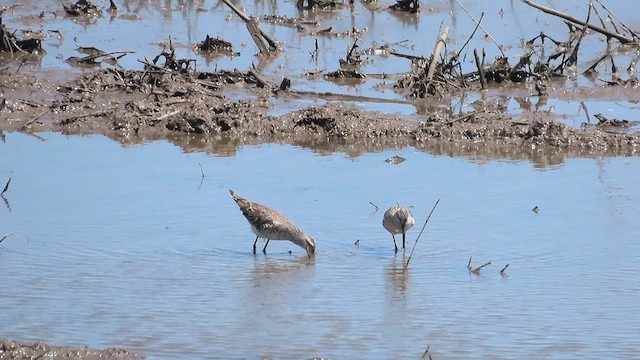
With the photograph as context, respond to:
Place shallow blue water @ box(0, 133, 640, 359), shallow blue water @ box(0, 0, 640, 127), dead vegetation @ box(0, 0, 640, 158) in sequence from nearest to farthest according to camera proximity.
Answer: shallow blue water @ box(0, 133, 640, 359)
dead vegetation @ box(0, 0, 640, 158)
shallow blue water @ box(0, 0, 640, 127)

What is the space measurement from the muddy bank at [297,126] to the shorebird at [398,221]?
268 cm

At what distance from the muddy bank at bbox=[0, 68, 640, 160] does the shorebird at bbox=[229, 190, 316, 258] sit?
2659mm

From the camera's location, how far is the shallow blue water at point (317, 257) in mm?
7551

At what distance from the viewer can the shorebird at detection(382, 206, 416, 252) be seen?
925 centimetres

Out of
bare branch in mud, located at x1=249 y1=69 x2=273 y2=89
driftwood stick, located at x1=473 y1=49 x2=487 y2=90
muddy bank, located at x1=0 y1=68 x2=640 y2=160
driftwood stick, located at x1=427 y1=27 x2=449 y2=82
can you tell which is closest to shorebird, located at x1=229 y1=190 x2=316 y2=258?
muddy bank, located at x1=0 y1=68 x2=640 y2=160

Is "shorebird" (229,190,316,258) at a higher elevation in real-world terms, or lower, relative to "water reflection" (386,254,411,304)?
higher

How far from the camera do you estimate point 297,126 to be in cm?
1251

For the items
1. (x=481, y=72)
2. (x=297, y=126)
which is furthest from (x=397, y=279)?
(x=481, y=72)

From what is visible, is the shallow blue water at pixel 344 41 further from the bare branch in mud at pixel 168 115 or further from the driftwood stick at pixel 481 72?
the bare branch in mud at pixel 168 115

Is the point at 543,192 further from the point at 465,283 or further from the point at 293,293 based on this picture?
the point at 293,293

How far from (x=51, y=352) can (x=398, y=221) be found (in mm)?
3168

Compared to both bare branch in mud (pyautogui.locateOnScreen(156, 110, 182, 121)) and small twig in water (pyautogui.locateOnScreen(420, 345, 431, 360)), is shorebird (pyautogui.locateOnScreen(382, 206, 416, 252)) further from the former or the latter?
bare branch in mud (pyautogui.locateOnScreen(156, 110, 182, 121))

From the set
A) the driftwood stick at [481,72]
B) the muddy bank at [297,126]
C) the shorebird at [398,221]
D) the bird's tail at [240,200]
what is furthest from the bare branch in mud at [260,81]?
the shorebird at [398,221]

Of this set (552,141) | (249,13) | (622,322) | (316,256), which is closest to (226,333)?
(316,256)
